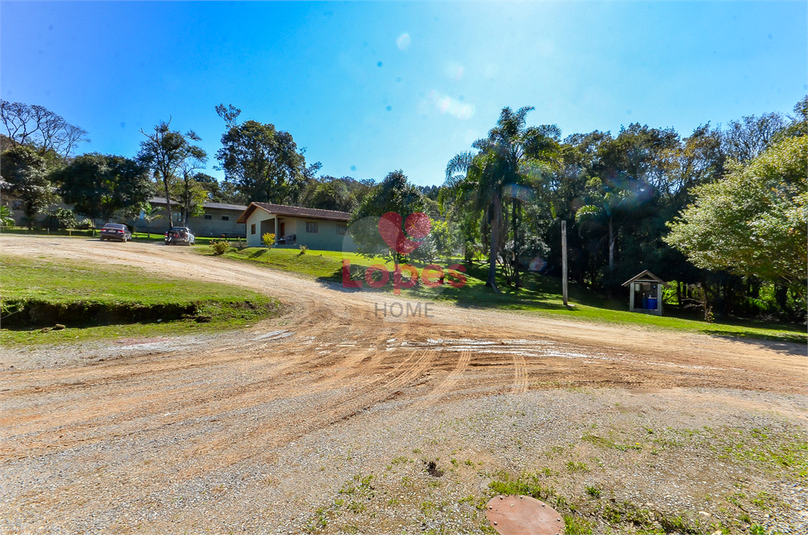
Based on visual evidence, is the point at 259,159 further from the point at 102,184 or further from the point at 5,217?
the point at 5,217

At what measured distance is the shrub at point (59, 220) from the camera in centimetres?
3253

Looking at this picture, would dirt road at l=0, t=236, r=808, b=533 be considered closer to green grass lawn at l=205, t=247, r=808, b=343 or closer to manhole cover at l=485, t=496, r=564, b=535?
manhole cover at l=485, t=496, r=564, b=535

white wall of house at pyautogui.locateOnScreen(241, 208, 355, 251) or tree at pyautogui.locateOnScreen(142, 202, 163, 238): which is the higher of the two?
tree at pyautogui.locateOnScreen(142, 202, 163, 238)

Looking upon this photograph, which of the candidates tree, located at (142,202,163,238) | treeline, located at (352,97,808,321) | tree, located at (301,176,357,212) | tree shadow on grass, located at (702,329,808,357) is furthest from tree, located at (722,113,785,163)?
tree, located at (142,202,163,238)

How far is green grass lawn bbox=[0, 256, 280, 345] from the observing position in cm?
751

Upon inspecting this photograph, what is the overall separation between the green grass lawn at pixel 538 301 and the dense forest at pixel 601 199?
1.91 meters

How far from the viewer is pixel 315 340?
323 inches

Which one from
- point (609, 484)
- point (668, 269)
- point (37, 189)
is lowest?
point (609, 484)

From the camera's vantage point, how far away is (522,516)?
2.86 metres

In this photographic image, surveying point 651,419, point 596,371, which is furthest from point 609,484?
point 596,371

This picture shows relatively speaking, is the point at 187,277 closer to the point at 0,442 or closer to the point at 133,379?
the point at 133,379

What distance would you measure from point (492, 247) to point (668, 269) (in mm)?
14635

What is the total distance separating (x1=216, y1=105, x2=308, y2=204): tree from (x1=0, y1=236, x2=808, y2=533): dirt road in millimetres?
47010

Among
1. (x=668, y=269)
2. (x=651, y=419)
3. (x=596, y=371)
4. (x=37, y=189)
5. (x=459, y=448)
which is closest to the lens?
(x=459, y=448)
